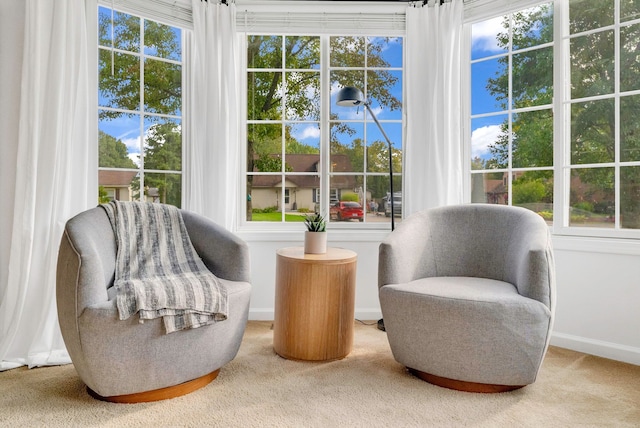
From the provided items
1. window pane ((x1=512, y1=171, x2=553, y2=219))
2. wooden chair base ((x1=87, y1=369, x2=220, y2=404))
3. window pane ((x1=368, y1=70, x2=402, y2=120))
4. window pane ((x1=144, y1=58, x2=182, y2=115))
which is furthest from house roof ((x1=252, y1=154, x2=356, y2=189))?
wooden chair base ((x1=87, y1=369, x2=220, y2=404))

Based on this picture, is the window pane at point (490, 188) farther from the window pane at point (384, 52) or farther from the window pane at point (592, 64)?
the window pane at point (384, 52)

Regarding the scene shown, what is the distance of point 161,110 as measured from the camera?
308 cm

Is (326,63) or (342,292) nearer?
(342,292)

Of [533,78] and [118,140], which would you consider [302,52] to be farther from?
[533,78]

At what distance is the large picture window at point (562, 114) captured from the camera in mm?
2520

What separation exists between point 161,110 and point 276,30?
41.6 inches

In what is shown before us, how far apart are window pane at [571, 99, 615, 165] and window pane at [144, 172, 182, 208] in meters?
2.73

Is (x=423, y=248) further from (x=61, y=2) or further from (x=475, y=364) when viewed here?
(x=61, y=2)

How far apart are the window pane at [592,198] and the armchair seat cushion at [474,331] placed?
107 cm

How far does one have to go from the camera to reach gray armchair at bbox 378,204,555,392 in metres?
1.86

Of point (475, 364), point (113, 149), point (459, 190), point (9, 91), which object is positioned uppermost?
point (9, 91)

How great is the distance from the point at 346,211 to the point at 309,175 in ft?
1.35

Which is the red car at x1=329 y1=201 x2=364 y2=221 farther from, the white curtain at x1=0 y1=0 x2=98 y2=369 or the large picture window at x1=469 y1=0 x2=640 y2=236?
the white curtain at x1=0 y1=0 x2=98 y2=369

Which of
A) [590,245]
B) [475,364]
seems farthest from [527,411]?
[590,245]
